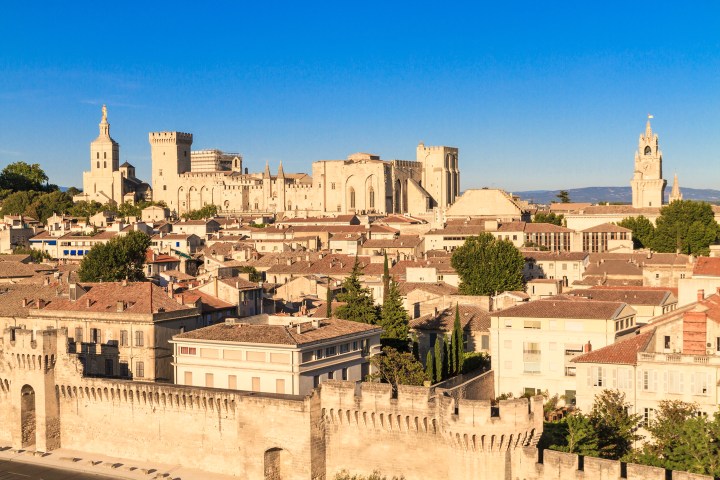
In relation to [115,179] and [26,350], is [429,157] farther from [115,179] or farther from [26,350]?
[26,350]

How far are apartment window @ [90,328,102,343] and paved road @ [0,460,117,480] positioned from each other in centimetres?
723

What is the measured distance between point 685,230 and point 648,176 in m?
44.8

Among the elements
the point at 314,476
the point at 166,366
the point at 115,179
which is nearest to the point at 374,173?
the point at 115,179

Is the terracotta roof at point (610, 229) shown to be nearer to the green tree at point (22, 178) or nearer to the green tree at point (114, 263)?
the green tree at point (114, 263)

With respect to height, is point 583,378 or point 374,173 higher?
point 374,173

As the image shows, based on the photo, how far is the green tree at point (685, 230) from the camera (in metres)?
93.2

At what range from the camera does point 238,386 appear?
135 feet

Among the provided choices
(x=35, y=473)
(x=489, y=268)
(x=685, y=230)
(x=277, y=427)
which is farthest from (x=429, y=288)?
(x=685, y=230)

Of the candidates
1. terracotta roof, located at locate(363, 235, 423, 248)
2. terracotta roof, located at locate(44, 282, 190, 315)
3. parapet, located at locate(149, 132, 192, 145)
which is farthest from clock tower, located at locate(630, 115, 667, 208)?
terracotta roof, located at locate(44, 282, 190, 315)

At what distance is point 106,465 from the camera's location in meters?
40.5

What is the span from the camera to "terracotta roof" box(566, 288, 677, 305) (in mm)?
50094

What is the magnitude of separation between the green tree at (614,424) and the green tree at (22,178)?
137m

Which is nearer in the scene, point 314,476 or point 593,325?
point 314,476

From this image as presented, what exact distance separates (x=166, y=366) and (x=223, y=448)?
891 cm
